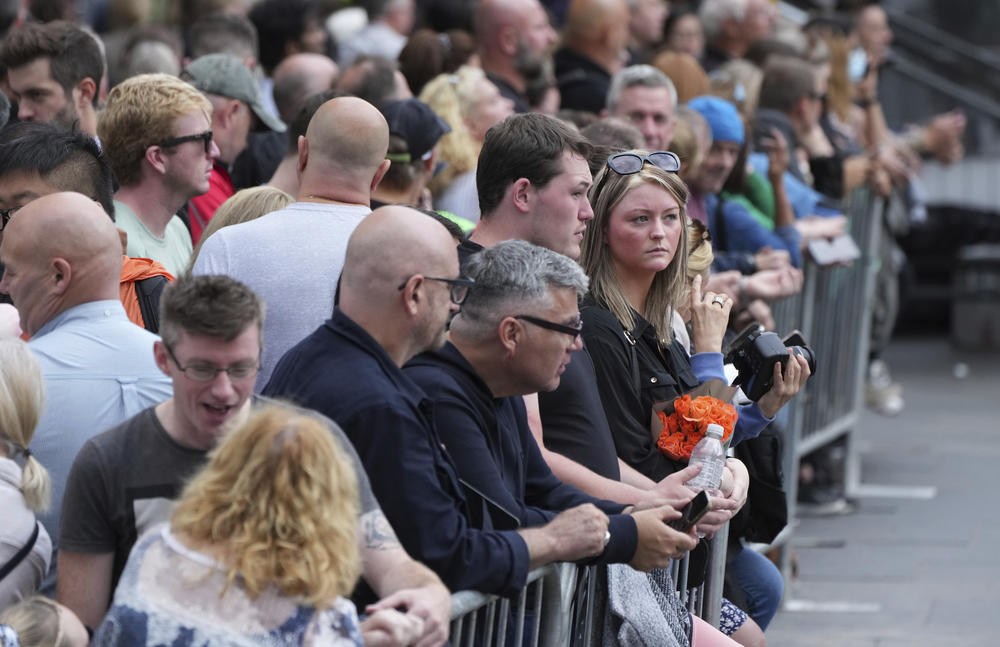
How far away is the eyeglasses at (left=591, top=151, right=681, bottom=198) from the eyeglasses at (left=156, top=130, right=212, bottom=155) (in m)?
1.34

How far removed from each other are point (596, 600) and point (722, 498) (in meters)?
0.58

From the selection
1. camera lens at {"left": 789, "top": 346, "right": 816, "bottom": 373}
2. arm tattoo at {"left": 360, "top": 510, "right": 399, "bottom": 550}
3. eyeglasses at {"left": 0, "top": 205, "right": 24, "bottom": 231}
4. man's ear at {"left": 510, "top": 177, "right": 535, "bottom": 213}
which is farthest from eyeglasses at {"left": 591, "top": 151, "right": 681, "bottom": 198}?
arm tattoo at {"left": 360, "top": 510, "right": 399, "bottom": 550}

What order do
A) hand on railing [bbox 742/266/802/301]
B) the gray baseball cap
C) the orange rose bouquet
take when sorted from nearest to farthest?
1. the orange rose bouquet
2. the gray baseball cap
3. hand on railing [bbox 742/266/802/301]

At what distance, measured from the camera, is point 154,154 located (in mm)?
5105

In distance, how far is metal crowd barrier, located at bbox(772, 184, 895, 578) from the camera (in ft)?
27.1

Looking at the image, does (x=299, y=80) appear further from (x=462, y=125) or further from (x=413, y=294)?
(x=413, y=294)

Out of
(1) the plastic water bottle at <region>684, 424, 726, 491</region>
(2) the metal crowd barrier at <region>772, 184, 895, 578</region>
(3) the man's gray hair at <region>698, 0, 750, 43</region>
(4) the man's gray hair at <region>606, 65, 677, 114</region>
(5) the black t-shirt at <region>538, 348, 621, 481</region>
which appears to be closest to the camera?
(5) the black t-shirt at <region>538, 348, 621, 481</region>

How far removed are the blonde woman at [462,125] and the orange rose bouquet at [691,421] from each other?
226 cm

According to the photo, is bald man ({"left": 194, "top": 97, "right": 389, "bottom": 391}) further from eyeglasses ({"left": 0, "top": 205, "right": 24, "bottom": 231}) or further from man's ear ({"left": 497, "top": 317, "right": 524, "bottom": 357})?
man's ear ({"left": 497, "top": 317, "right": 524, "bottom": 357})

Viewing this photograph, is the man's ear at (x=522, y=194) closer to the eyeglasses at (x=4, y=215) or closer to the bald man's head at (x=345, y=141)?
the bald man's head at (x=345, y=141)

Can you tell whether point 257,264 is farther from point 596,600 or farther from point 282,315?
point 596,600

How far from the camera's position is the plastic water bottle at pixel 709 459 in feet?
14.5

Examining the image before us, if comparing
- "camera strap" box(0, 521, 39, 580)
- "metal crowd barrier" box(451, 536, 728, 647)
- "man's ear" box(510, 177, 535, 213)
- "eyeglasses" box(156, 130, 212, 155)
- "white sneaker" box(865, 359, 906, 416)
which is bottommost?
"white sneaker" box(865, 359, 906, 416)

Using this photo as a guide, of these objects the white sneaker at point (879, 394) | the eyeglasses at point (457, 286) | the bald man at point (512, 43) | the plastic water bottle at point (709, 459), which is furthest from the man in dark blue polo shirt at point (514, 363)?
the white sneaker at point (879, 394)
